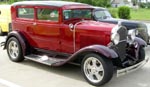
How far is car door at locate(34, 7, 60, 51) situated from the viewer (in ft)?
22.9

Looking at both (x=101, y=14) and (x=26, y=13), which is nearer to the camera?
(x=26, y=13)

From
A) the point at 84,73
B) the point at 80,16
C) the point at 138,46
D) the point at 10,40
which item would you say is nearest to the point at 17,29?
the point at 10,40

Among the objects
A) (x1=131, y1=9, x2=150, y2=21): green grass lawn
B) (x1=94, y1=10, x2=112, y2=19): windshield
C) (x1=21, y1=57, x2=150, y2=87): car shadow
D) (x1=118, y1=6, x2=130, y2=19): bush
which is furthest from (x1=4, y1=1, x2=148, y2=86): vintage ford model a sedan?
(x1=131, y1=9, x2=150, y2=21): green grass lawn

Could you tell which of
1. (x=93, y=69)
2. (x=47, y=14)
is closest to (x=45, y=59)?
(x=47, y=14)

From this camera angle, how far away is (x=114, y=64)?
633 centimetres

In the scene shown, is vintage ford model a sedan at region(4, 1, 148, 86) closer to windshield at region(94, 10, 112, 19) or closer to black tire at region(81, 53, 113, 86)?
black tire at region(81, 53, 113, 86)

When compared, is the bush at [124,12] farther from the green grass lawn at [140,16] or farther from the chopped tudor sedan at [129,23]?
the chopped tudor sedan at [129,23]

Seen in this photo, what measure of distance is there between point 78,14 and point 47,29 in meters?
0.91

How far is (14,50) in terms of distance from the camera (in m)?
7.95

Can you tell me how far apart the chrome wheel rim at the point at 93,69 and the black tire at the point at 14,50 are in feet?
8.00

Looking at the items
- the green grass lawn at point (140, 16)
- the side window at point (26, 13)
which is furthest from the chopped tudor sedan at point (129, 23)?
the green grass lawn at point (140, 16)

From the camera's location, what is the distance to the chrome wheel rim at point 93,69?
5855mm

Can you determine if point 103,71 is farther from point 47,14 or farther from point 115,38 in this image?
point 47,14

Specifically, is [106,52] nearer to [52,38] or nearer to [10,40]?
[52,38]
